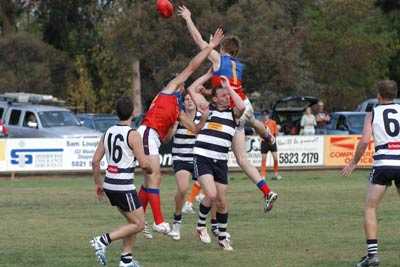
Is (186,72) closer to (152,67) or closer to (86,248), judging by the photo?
(86,248)

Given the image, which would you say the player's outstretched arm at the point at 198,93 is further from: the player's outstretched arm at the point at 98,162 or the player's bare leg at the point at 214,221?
the player's outstretched arm at the point at 98,162

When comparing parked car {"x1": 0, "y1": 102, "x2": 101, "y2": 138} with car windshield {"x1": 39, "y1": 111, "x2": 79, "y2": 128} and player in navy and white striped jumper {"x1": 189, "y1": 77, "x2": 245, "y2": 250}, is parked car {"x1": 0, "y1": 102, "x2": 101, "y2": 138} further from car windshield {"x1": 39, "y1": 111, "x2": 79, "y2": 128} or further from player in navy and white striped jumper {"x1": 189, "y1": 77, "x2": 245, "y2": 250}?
player in navy and white striped jumper {"x1": 189, "y1": 77, "x2": 245, "y2": 250}

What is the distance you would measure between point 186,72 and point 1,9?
147 ft

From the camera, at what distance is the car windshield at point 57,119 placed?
36406mm

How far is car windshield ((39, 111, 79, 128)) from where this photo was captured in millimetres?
36406

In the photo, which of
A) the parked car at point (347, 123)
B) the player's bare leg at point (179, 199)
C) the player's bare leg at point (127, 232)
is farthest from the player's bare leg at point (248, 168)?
the parked car at point (347, 123)

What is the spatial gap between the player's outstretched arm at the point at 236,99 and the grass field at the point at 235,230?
1758 millimetres

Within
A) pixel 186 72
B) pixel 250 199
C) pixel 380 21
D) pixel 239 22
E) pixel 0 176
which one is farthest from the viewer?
pixel 380 21

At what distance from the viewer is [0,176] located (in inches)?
Answer: 1207

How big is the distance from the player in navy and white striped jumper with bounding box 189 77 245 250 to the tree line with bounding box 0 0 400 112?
26.2 m

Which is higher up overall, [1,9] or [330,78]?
[1,9]

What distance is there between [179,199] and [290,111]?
94.5 ft

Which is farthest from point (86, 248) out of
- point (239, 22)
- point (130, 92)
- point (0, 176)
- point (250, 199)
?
point (130, 92)

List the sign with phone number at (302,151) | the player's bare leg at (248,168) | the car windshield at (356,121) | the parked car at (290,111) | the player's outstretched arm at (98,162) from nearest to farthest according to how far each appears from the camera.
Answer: the player's outstretched arm at (98,162)
the player's bare leg at (248,168)
the sign with phone number at (302,151)
the car windshield at (356,121)
the parked car at (290,111)
